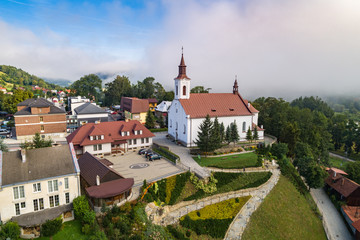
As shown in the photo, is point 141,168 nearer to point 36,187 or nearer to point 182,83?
point 36,187

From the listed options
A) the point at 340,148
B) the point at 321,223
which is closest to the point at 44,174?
the point at 321,223

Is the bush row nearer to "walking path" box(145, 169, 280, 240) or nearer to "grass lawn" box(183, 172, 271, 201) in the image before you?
"walking path" box(145, 169, 280, 240)

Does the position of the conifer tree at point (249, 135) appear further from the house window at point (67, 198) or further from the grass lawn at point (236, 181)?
the house window at point (67, 198)

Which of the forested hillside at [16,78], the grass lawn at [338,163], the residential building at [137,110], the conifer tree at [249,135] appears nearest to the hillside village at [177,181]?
the conifer tree at [249,135]

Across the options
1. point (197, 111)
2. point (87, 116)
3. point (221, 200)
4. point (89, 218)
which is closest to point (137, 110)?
point (87, 116)

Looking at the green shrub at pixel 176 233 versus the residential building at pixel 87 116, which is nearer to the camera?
the green shrub at pixel 176 233

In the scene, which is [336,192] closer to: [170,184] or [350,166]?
[350,166]
